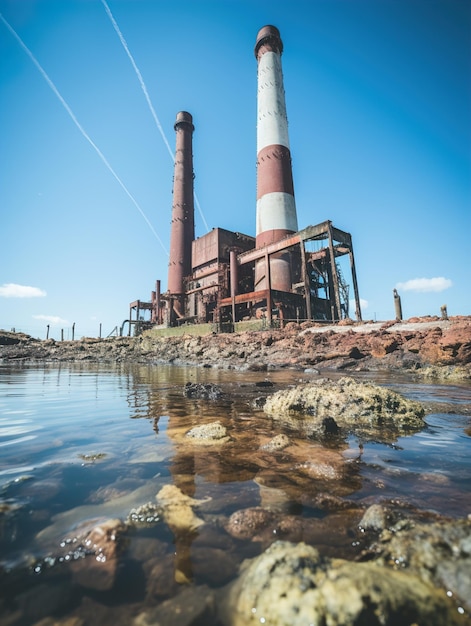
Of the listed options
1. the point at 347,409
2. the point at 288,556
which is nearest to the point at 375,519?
the point at 288,556

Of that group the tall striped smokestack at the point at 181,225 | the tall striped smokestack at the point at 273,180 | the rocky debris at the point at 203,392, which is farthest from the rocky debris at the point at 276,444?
the tall striped smokestack at the point at 181,225

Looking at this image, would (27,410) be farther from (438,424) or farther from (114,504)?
(438,424)

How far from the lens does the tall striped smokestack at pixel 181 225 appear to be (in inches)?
1212

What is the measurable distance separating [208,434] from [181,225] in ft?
101

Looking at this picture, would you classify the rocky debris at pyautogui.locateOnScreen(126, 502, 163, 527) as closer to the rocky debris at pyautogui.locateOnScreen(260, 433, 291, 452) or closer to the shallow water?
the shallow water

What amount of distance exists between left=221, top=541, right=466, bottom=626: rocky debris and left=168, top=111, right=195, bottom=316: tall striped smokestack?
30026mm

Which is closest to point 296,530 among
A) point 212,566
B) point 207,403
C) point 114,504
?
point 212,566

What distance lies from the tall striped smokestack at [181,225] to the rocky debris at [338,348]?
12.2 m

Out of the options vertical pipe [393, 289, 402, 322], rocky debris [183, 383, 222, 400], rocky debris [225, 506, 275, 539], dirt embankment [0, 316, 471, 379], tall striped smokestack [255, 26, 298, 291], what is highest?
tall striped smokestack [255, 26, 298, 291]

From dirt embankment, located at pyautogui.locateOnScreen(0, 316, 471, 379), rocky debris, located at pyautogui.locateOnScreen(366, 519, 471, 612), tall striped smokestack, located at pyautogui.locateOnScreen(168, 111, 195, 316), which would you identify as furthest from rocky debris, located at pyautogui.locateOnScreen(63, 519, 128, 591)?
tall striped smokestack, located at pyautogui.locateOnScreen(168, 111, 195, 316)

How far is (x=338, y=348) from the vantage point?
10977 millimetres

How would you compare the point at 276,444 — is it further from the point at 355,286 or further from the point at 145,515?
the point at 355,286

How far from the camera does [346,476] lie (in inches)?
66.7

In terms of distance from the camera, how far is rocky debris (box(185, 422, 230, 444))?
7.80 feet
